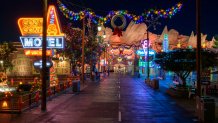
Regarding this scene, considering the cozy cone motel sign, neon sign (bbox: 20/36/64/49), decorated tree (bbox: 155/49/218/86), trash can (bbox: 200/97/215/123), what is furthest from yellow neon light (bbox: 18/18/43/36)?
trash can (bbox: 200/97/215/123)

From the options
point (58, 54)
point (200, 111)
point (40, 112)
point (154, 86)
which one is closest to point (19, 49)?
point (58, 54)

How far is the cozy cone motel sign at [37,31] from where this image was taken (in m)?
32.4

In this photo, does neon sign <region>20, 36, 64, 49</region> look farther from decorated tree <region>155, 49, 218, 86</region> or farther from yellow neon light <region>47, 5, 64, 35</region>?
decorated tree <region>155, 49, 218, 86</region>

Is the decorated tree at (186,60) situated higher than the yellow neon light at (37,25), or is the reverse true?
the yellow neon light at (37,25)

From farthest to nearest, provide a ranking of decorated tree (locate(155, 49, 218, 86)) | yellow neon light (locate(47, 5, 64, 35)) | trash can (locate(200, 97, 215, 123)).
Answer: yellow neon light (locate(47, 5, 64, 35)) < decorated tree (locate(155, 49, 218, 86)) < trash can (locate(200, 97, 215, 123))

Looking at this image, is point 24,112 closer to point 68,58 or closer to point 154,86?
point 154,86

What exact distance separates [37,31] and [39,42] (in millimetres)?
1116

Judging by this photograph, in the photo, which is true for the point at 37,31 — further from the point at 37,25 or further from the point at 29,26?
the point at 29,26

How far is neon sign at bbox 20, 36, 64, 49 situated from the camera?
32062 millimetres

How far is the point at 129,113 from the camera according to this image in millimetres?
18828

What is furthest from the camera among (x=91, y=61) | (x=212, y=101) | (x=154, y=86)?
(x=91, y=61)

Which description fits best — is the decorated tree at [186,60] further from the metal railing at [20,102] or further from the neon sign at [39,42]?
the metal railing at [20,102]

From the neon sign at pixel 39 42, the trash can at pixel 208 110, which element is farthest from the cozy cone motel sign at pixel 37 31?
the trash can at pixel 208 110

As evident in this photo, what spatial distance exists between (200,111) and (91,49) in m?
45.0
